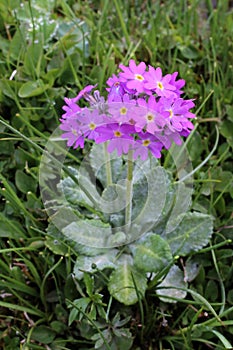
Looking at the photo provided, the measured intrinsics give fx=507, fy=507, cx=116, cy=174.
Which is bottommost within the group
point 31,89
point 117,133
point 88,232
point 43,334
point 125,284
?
point 43,334

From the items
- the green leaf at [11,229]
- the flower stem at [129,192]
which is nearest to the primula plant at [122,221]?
the flower stem at [129,192]

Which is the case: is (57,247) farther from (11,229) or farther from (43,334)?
(43,334)

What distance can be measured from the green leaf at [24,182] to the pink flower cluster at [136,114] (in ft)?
1.78

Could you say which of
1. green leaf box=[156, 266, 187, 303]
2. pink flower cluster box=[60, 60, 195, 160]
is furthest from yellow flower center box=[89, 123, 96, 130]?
green leaf box=[156, 266, 187, 303]

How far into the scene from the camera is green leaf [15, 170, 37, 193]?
1807 millimetres

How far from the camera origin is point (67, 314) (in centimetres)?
163

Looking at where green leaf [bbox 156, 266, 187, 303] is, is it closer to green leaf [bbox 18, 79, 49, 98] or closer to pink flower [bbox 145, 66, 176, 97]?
pink flower [bbox 145, 66, 176, 97]

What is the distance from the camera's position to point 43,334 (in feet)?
5.27

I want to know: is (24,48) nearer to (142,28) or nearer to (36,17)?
(36,17)

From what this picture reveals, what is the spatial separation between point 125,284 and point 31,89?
2.78 feet

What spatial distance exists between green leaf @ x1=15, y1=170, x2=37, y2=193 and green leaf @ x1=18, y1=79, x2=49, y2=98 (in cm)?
31

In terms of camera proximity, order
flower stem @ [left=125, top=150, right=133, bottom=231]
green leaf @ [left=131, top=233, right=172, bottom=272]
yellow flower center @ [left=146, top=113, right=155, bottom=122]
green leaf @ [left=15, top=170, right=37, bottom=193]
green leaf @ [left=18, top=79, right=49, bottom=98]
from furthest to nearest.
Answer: green leaf @ [left=18, top=79, right=49, bottom=98]
green leaf @ [left=15, top=170, right=37, bottom=193]
green leaf @ [left=131, top=233, right=172, bottom=272]
flower stem @ [left=125, top=150, right=133, bottom=231]
yellow flower center @ [left=146, top=113, right=155, bottom=122]

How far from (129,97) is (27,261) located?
2.09ft

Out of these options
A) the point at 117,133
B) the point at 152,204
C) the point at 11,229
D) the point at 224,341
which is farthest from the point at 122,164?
the point at 224,341
